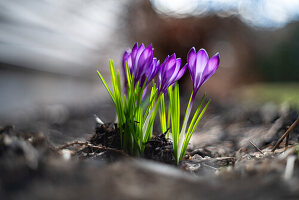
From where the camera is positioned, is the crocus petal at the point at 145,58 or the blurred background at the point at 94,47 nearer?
the crocus petal at the point at 145,58

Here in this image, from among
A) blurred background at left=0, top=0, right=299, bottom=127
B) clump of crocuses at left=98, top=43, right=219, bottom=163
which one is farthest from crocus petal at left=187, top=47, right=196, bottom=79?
blurred background at left=0, top=0, right=299, bottom=127

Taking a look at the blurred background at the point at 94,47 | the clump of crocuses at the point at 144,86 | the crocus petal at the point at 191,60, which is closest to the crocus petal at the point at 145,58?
the clump of crocuses at the point at 144,86

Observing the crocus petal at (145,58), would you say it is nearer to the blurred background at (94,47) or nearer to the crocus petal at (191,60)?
the crocus petal at (191,60)

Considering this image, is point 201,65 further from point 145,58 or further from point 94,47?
point 94,47

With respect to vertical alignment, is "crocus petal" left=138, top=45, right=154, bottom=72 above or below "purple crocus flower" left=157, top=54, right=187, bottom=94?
above

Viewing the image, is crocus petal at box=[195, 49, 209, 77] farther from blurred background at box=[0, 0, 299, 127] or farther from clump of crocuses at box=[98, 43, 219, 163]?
blurred background at box=[0, 0, 299, 127]

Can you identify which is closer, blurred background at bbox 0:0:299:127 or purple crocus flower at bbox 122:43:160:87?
purple crocus flower at bbox 122:43:160:87
